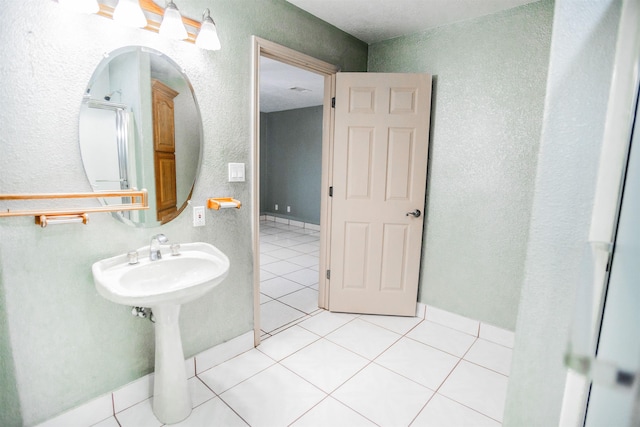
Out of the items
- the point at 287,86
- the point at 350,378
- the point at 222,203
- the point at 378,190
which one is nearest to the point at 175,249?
the point at 222,203

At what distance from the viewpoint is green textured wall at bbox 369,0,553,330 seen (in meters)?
2.23

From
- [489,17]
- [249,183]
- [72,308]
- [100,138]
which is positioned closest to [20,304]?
[72,308]

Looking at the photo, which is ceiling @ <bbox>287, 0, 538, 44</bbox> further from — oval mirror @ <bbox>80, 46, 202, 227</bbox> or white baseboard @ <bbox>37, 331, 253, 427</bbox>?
white baseboard @ <bbox>37, 331, 253, 427</bbox>

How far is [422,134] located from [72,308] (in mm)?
2582

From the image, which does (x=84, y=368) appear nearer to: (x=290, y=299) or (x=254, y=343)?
(x=254, y=343)

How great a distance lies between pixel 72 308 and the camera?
1.53m

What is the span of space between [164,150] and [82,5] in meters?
0.71

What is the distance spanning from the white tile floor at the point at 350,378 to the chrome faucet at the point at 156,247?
2.77 ft

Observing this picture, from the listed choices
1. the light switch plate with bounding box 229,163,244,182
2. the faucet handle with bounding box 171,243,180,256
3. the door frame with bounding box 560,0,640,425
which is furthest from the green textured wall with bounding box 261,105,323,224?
the door frame with bounding box 560,0,640,425

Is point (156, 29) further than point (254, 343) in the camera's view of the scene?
No

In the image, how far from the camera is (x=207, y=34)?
171cm

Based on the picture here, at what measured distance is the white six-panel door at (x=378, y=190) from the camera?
2.61 metres

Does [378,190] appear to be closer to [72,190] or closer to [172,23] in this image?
[172,23]

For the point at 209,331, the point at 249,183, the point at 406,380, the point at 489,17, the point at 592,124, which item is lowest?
the point at 406,380
